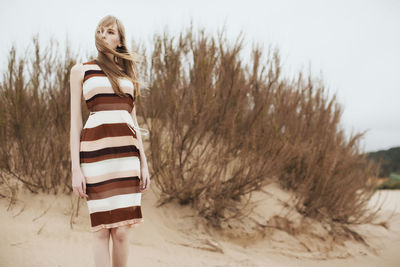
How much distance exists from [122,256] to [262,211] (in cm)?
259

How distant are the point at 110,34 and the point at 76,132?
587 millimetres

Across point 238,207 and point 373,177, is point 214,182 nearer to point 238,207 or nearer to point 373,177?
point 238,207

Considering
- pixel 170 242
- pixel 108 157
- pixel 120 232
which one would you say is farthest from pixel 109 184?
pixel 170 242

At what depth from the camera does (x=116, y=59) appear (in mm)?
1946

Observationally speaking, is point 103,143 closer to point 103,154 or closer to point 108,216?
point 103,154

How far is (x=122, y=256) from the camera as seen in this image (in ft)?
5.90

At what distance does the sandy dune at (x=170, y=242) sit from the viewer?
2723mm

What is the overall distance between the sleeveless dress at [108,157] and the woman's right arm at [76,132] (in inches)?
1.0

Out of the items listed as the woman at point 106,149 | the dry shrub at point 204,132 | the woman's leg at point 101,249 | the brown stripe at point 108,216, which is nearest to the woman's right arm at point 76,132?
the woman at point 106,149

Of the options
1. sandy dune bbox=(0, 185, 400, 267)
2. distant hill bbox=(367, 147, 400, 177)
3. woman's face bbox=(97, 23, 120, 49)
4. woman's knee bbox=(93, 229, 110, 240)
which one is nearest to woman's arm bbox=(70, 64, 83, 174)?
woman's face bbox=(97, 23, 120, 49)

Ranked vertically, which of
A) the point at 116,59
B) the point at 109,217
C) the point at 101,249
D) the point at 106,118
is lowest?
the point at 101,249

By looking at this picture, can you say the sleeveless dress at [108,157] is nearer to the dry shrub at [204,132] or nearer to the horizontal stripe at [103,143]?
the horizontal stripe at [103,143]

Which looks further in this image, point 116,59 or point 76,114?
point 116,59

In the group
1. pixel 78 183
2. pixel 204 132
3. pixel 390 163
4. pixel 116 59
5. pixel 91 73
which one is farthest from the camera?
pixel 390 163
